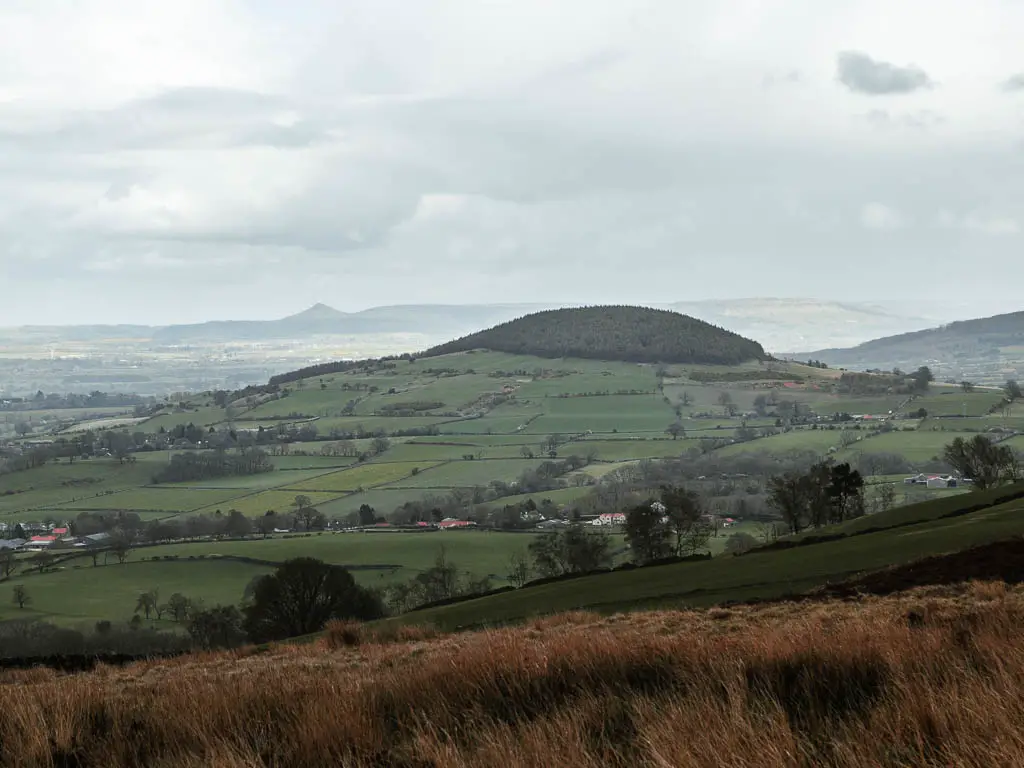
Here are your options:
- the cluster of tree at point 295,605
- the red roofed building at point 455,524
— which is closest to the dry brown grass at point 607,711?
the cluster of tree at point 295,605

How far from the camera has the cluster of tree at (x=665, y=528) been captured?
58.1 meters

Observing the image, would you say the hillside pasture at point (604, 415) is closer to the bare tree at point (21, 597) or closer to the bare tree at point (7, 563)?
the bare tree at point (7, 563)

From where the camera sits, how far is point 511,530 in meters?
82.9

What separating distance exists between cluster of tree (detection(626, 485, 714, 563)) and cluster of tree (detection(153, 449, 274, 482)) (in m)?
77.9

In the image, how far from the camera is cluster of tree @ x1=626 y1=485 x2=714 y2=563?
58094mm

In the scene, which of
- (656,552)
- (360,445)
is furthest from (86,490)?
(656,552)

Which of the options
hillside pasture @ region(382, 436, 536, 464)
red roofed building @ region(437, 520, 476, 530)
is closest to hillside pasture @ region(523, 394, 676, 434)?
hillside pasture @ region(382, 436, 536, 464)

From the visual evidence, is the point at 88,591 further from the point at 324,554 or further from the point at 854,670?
the point at 854,670

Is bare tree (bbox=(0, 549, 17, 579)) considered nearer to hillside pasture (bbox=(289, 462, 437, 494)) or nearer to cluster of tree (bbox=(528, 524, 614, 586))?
hillside pasture (bbox=(289, 462, 437, 494))

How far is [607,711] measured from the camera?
6.22m

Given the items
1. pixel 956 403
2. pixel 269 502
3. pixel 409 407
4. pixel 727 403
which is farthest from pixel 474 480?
pixel 956 403

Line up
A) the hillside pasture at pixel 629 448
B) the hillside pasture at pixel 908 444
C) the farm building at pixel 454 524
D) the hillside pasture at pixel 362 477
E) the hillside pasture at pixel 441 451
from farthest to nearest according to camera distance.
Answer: the hillside pasture at pixel 441 451 → the hillside pasture at pixel 629 448 → the hillside pasture at pixel 362 477 → the hillside pasture at pixel 908 444 → the farm building at pixel 454 524

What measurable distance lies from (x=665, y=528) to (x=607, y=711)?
54406 millimetres

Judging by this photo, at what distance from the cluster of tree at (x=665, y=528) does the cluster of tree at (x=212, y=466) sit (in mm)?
77887
